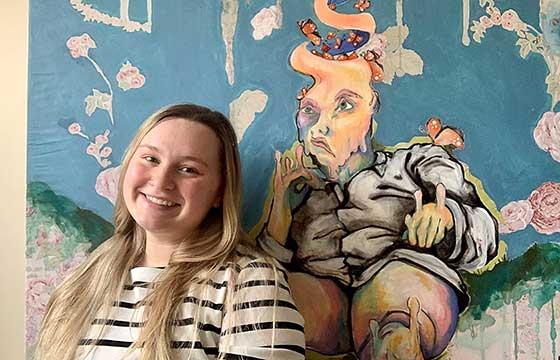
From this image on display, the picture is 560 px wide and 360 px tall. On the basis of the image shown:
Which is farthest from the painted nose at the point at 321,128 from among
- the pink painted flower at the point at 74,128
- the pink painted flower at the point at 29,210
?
the pink painted flower at the point at 29,210

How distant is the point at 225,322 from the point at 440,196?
0.45 m

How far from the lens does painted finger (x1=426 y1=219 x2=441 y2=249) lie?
137 centimetres

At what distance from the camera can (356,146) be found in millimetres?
1407

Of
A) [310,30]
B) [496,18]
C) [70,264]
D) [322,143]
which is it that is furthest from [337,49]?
[70,264]

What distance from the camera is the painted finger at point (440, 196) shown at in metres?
1.37

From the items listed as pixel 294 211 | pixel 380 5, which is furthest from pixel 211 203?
pixel 380 5

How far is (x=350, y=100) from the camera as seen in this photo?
1413 millimetres

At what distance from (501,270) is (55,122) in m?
0.91

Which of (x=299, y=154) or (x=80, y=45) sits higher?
(x=80, y=45)

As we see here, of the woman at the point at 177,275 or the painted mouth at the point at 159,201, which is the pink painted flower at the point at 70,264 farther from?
the painted mouth at the point at 159,201

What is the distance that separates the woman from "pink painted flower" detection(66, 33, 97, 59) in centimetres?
25

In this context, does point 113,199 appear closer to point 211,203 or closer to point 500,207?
point 211,203

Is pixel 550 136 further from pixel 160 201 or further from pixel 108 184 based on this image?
pixel 108 184

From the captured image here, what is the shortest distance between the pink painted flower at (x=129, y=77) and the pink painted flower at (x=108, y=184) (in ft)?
0.54
